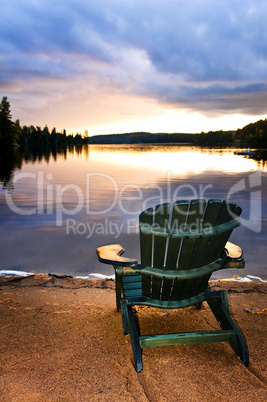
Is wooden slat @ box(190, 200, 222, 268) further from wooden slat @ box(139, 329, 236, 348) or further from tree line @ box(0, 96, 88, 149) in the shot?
tree line @ box(0, 96, 88, 149)

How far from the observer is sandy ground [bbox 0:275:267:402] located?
226cm

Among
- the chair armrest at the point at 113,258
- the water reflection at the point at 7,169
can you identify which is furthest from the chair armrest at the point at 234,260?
the water reflection at the point at 7,169

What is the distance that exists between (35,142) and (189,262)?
585 feet

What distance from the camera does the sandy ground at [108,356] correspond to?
2258 mm

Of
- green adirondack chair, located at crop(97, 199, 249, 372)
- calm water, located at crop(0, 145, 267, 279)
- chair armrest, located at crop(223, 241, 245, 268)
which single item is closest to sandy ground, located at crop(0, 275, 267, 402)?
green adirondack chair, located at crop(97, 199, 249, 372)

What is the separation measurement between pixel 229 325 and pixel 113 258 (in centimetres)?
125

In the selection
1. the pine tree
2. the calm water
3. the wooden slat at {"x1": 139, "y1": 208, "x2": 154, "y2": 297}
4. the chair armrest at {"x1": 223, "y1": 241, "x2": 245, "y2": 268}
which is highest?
the pine tree

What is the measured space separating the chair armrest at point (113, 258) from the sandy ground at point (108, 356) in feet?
2.86

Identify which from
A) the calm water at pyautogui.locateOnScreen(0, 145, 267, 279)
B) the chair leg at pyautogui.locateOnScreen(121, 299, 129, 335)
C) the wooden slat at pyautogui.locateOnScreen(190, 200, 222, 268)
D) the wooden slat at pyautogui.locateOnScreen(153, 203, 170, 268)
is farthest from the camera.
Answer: the calm water at pyautogui.locateOnScreen(0, 145, 267, 279)

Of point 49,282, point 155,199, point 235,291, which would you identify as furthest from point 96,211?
point 235,291

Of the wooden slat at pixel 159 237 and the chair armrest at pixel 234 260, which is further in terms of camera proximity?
the chair armrest at pixel 234 260

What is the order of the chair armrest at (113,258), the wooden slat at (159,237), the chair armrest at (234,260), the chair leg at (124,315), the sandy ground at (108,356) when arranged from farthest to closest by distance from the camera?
the chair leg at (124,315), the chair armrest at (234,260), the chair armrest at (113,258), the wooden slat at (159,237), the sandy ground at (108,356)

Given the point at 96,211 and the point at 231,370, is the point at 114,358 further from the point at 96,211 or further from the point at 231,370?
the point at 96,211

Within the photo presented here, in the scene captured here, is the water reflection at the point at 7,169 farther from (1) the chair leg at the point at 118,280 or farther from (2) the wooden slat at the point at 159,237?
(2) the wooden slat at the point at 159,237
